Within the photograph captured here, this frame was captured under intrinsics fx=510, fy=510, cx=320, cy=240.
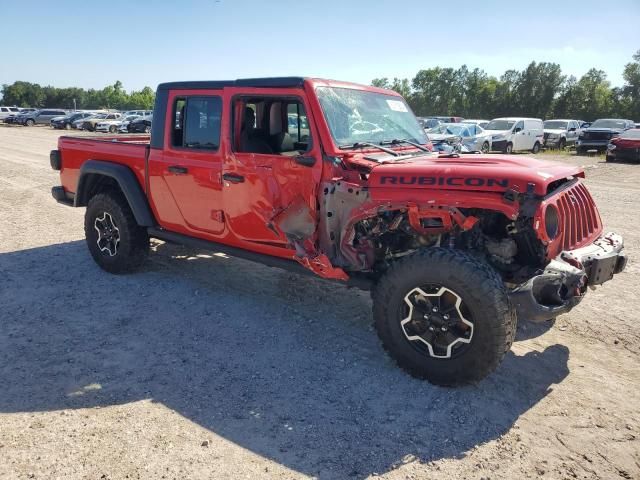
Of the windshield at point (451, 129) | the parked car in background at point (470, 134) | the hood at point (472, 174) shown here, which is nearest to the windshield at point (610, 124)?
the parked car in background at point (470, 134)

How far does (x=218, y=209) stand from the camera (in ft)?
15.2

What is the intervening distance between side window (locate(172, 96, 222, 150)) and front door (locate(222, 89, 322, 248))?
0.74 feet

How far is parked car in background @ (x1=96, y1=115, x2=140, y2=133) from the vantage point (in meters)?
35.0

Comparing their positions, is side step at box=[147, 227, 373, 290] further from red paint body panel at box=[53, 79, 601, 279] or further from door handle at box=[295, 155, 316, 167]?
door handle at box=[295, 155, 316, 167]

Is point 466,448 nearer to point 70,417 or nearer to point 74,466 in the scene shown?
point 74,466

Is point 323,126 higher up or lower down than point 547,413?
higher up

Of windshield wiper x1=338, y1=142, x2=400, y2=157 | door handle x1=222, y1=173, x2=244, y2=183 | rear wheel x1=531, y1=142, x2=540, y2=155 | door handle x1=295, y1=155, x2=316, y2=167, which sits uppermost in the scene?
windshield wiper x1=338, y1=142, x2=400, y2=157

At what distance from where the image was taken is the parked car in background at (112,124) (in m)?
35.0

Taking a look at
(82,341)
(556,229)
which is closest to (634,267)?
(556,229)

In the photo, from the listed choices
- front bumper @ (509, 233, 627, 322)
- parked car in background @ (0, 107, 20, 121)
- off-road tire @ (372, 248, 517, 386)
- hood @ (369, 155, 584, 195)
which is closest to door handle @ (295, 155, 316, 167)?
hood @ (369, 155, 584, 195)

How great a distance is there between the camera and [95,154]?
5.71m

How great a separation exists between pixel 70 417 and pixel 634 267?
235 inches

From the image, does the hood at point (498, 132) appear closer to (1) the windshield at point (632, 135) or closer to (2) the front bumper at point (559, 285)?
(1) the windshield at point (632, 135)

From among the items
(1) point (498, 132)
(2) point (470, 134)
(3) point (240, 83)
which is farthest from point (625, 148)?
(3) point (240, 83)
